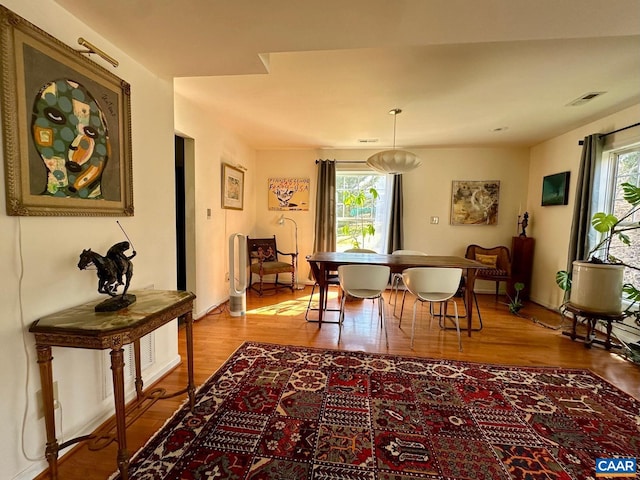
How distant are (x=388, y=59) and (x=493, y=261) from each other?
3739 millimetres

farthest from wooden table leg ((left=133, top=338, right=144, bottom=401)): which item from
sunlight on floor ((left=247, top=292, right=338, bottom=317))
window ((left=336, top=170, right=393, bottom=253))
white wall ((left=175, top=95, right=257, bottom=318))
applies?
window ((left=336, top=170, right=393, bottom=253))

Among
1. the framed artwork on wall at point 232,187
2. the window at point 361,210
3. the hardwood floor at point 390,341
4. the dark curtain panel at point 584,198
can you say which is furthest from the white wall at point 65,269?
the dark curtain panel at point 584,198

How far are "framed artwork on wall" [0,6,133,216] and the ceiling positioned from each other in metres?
0.31

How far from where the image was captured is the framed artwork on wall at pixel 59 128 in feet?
3.83

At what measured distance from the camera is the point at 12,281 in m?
1.19

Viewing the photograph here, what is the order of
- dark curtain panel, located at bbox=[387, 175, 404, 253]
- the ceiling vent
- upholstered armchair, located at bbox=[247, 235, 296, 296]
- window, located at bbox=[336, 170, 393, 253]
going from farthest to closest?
1. window, located at bbox=[336, 170, 393, 253]
2. dark curtain panel, located at bbox=[387, 175, 404, 253]
3. upholstered armchair, located at bbox=[247, 235, 296, 296]
4. the ceiling vent

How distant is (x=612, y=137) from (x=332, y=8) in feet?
12.1

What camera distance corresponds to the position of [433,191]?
→ 4902 mm

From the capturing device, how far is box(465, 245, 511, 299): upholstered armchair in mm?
4236

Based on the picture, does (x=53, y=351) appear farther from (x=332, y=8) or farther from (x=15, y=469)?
(x=332, y=8)

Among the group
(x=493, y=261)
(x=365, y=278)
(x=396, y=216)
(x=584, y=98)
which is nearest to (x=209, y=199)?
(x=365, y=278)

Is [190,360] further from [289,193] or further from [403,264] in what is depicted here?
[289,193]

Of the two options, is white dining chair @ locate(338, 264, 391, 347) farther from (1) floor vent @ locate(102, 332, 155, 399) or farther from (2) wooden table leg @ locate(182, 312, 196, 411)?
(1) floor vent @ locate(102, 332, 155, 399)

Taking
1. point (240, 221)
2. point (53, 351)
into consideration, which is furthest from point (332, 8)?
point (240, 221)
